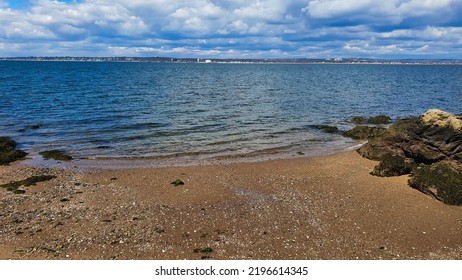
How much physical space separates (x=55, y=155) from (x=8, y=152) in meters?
3.16

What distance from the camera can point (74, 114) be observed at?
1583 inches

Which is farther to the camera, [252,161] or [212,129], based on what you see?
[212,129]

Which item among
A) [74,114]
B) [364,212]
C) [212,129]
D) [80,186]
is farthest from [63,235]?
[74,114]

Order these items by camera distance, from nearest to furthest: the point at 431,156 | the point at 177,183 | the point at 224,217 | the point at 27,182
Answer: the point at 224,217 → the point at 27,182 → the point at 177,183 → the point at 431,156

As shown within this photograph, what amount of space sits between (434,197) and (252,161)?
1111cm

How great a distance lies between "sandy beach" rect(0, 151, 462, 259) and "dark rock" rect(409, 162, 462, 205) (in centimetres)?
52

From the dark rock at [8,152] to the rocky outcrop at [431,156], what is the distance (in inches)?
922

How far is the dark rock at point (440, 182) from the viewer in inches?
626

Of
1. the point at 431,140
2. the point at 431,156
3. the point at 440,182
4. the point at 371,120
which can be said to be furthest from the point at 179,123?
the point at 440,182

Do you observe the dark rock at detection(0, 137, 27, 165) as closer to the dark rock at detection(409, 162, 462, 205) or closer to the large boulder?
the dark rock at detection(409, 162, 462, 205)

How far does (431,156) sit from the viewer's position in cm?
1991

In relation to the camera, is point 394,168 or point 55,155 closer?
point 394,168

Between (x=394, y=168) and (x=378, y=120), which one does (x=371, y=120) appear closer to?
(x=378, y=120)
